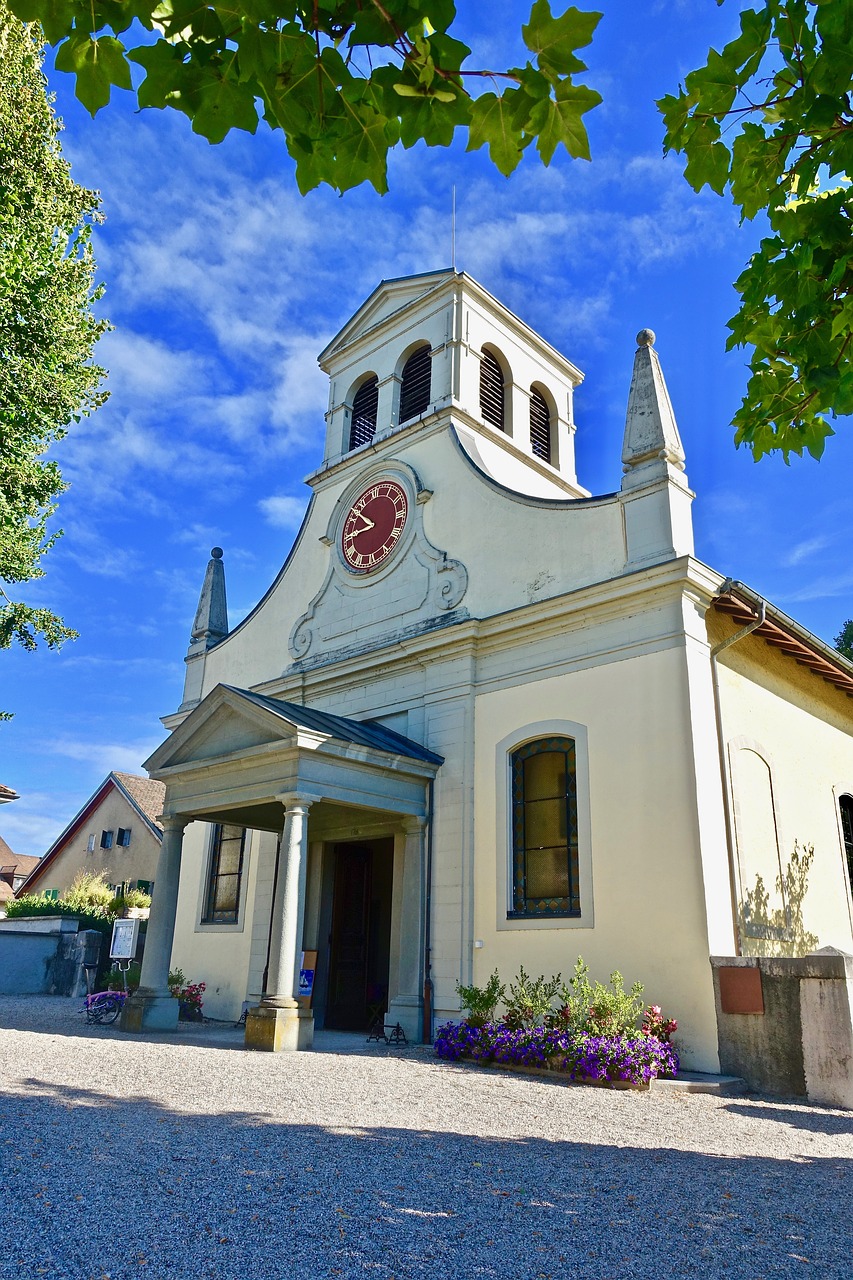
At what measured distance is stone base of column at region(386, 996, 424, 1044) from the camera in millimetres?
11953

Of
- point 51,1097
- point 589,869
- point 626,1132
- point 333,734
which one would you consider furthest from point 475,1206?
point 333,734

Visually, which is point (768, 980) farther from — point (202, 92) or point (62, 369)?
point (62, 369)

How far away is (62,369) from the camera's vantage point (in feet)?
46.6

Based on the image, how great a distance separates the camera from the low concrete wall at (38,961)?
773 inches

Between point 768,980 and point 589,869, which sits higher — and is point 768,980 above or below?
below

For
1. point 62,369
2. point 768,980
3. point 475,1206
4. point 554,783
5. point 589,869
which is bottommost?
point 475,1206

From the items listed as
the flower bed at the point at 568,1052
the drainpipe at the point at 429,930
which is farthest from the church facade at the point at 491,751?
the flower bed at the point at 568,1052

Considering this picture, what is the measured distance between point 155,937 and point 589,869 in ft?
20.7

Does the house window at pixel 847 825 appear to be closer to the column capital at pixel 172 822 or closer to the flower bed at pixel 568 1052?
the flower bed at pixel 568 1052

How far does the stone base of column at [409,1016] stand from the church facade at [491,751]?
4 centimetres

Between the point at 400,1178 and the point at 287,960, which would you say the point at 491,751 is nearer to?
the point at 287,960

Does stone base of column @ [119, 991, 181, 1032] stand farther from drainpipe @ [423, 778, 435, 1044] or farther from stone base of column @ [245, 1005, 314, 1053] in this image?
drainpipe @ [423, 778, 435, 1044]

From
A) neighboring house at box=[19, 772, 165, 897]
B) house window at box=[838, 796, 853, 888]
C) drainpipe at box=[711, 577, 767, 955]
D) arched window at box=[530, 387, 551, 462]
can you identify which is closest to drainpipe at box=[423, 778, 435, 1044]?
drainpipe at box=[711, 577, 767, 955]

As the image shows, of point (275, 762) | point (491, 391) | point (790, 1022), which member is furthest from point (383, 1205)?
point (491, 391)
